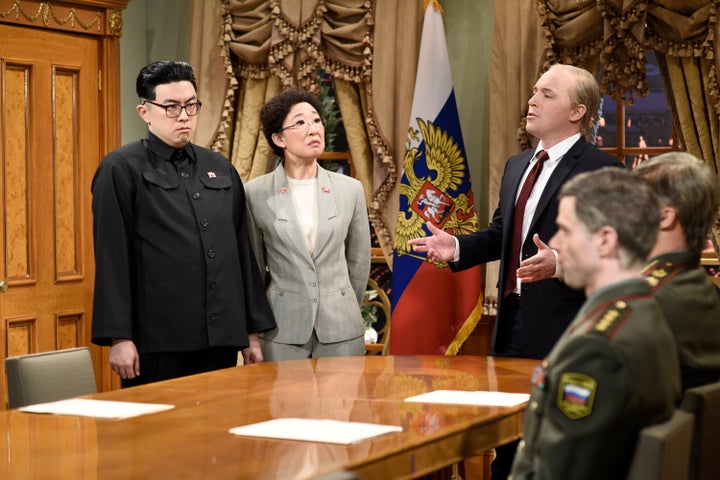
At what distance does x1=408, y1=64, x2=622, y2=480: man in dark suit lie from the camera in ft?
11.3

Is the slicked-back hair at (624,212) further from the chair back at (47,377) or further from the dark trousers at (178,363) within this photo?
the dark trousers at (178,363)

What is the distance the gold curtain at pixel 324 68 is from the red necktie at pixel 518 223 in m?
1.73

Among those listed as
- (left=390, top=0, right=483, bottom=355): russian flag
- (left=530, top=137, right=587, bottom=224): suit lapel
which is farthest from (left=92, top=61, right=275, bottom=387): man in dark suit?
(left=390, top=0, right=483, bottom=355): russian flag

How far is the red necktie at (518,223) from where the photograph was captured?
3584 millimetres

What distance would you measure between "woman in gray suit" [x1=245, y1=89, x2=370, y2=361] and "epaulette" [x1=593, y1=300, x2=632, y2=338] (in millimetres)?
2077

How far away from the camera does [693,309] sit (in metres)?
2.23

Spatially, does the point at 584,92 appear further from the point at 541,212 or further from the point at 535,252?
the point at 535,252

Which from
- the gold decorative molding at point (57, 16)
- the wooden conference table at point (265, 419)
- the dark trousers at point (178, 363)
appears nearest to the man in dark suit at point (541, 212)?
the wooden conference table at point (265, 419)

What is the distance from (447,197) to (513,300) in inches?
58.9

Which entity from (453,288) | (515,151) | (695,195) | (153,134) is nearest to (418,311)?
(453,288)

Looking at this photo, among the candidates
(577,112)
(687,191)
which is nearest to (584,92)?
(577,112)

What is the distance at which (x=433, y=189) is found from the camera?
502 cm

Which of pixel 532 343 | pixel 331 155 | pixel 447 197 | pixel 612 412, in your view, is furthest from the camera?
pixel 331 155

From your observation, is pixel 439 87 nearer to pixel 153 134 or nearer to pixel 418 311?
pixel 418 311
